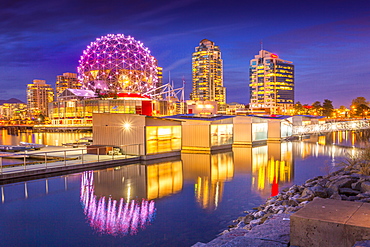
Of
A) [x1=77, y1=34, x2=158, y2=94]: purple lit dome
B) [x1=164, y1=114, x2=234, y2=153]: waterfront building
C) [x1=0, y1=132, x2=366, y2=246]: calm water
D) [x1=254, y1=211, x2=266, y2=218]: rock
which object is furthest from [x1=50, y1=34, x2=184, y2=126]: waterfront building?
[x1=254, y1=211, x2=266, y2=218]: rock

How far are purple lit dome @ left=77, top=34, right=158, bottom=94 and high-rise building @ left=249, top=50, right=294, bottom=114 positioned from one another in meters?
89.4

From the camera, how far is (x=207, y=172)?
18.0m

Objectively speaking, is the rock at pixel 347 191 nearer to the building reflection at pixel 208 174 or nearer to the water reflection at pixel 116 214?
the building reflection at pixel 208 174

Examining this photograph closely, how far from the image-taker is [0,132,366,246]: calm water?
8.44 m

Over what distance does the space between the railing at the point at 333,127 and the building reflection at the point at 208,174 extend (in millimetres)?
21220

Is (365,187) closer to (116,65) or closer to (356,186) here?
(356,186)

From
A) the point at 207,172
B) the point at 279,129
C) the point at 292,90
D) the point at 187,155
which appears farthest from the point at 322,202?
the point at 292,90

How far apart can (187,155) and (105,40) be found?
53554mm

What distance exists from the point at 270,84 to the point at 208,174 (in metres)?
145

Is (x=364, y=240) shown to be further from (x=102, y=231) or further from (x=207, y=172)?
(x=207, y=172)

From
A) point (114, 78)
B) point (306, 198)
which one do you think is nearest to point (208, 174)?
point (306, 198)

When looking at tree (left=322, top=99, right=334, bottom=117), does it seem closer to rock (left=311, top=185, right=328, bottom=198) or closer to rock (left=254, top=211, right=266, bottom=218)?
rock (left=311, top=185, right=328, bottom=198)

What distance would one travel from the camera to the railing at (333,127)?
3988 cm

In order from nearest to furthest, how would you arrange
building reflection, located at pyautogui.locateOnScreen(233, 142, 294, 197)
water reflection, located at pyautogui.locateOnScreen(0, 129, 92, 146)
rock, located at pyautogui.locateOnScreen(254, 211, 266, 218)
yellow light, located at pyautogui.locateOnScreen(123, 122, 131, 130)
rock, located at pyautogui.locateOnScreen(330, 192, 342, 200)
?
1. rock, located at pyautogui.locateOnScreen(330, 192, 342, 200)
2. rock, located at pyautogui.locateOnScreen(254, 211, 266, 218)
3. building reflection, located at pyautogui.locateOnScreen(233, 142, 294, 197)
4. yellow light, located at pyautogui.locateOnScreen(123, 122, 131, 130)
5. water reflection, located at pyautogui.locateOnScreen(0, 129, 92, 146)
